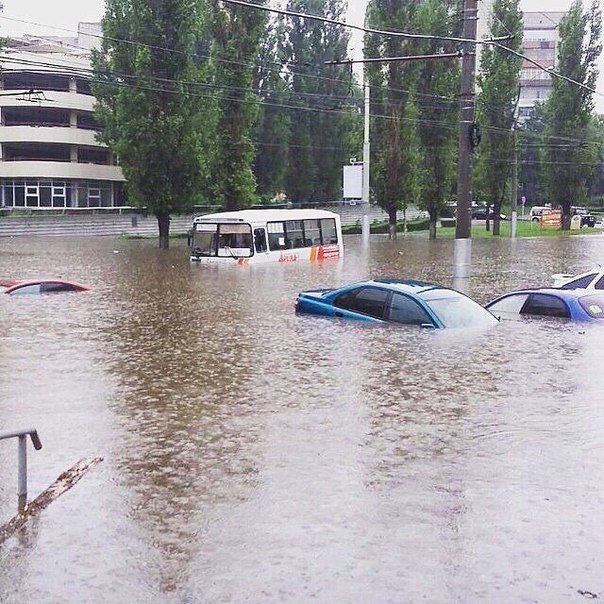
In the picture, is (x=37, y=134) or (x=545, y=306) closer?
(x=545, y=306)

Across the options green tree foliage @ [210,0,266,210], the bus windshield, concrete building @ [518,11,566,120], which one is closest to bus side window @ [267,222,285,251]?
the bus windshield

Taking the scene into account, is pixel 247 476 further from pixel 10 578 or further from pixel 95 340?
pixel 95 340

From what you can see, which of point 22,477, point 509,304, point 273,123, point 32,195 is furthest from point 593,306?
point 32,195

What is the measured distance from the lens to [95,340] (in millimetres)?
17281

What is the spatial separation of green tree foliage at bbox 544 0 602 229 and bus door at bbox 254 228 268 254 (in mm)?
36201

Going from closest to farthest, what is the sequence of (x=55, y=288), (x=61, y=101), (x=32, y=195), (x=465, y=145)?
(x=465, y=145), (x=55, y=288), (x=61, y=101), (x=32, y=195)

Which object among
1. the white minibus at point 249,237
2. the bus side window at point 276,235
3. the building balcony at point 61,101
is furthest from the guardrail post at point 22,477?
the building balcony at point 61,101

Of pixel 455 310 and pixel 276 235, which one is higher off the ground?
pixel 276 235

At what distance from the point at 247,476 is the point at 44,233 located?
56.7 m

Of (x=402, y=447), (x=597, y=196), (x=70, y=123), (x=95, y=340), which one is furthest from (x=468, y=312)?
(x=597, y=196)

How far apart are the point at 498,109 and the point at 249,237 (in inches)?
1303

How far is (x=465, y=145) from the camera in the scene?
78.5 ft

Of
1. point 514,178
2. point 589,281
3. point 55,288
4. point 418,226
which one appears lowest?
point 418,226

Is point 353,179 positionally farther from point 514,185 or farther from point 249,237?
point 249,237
